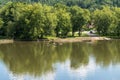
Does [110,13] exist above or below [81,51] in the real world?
above

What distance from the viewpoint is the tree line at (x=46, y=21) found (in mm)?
72250

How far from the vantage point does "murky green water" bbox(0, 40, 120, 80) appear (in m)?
37.1

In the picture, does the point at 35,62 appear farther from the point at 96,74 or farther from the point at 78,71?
the point at 96,74

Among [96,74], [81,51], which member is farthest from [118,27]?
[96,74]

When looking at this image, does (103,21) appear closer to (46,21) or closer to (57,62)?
(46,21)

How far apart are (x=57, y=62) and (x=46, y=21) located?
27.4 meters

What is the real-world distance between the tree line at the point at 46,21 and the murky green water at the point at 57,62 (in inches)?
242

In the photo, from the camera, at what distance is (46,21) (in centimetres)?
7281

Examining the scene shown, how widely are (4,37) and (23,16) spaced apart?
6612 mm

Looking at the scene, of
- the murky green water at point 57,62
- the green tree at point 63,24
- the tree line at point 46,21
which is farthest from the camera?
the green tree at point 63,24

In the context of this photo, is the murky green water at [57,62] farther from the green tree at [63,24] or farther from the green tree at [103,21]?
the green tree at [103,21]

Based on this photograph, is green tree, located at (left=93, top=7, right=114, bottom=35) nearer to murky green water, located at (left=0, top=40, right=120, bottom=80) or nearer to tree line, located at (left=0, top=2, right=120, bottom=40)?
tree line, located at (left=0, top=2, right=120, bottom=40)

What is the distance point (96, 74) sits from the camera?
124ft

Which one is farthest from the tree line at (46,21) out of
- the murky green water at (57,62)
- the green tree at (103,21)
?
the murky green water at (57,62)
